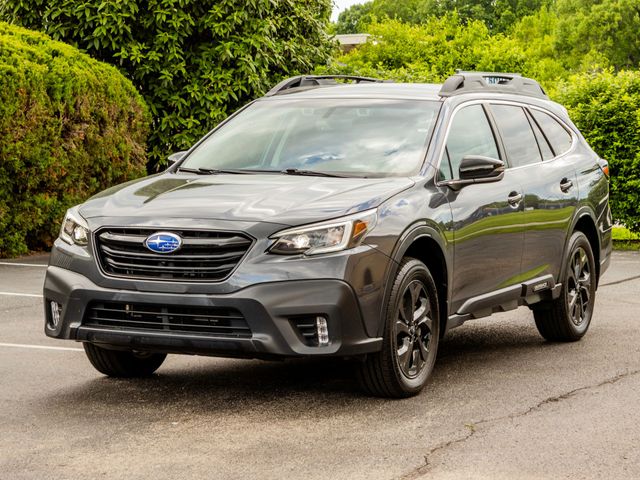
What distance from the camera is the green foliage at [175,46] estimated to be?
59.0 ft

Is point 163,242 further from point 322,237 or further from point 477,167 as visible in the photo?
point 477,167

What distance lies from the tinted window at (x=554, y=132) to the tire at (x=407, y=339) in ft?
8.49

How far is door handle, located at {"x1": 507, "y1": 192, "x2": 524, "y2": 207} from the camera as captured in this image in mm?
8258

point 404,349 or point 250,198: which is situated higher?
point 250,198

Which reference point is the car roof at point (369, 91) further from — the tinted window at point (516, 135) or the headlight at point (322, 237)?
the headlight at point (322, 237)

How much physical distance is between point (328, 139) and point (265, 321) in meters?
1.85

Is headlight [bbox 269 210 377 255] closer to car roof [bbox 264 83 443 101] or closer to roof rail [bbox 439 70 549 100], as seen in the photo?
car roof [bbox 264 83 443 101]

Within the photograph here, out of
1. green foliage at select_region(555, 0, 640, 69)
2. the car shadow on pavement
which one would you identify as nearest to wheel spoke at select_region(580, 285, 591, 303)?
the car shadow on pavement

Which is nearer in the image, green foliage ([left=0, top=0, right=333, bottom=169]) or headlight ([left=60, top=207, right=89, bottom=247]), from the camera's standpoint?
headlight ([left=60, top=207, right=89, bottom=247])

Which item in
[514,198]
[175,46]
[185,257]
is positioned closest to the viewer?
[185,257]

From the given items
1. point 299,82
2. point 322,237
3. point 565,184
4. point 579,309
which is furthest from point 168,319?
point 579,309

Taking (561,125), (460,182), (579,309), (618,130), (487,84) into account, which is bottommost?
(618,130)

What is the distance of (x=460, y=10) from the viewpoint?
345 feet

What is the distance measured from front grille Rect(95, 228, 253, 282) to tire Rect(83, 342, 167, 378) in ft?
3.36
